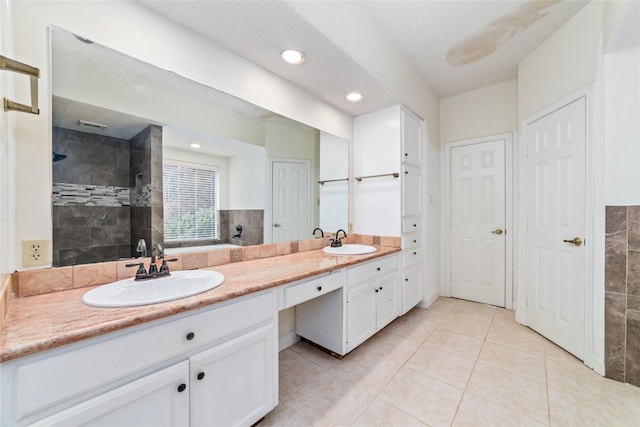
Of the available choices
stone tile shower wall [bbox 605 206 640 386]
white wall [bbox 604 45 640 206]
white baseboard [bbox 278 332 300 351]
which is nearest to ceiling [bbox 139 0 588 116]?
white wall [bbox 604 45 640 206]

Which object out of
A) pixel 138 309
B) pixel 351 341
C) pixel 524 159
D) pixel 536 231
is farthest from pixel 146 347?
pixel 524 159

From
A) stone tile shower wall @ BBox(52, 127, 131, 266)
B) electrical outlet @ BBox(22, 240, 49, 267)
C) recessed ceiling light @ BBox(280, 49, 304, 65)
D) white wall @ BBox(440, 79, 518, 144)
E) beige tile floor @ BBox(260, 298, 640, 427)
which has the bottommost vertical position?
beige tile floor @ BBox(260, 298, 640, 427)

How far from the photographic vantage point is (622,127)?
5.78 feet

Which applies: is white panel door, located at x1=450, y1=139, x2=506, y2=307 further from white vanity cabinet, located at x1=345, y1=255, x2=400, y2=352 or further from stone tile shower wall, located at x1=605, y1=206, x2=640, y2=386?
white vanity cabinet, located at x1=345, y1=255, x2=400, y2=352

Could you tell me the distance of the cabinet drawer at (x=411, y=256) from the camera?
8.60 feet

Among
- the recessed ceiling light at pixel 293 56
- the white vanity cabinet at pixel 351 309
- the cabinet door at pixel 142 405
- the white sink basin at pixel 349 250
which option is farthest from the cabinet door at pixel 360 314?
the recessed ceiling light at pixel 293 56

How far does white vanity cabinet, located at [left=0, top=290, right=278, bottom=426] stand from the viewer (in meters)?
0.74

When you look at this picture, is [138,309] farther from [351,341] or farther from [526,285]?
[526,285]

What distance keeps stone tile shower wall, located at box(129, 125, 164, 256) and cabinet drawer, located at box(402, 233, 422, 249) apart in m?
2.13

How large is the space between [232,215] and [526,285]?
2926mm

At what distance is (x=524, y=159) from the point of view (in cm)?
260

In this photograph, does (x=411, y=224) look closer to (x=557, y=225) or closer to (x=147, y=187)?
(x=557, y=225)

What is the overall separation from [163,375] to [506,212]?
356 centimetres

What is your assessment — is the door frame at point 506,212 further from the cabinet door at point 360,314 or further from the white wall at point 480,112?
the cabinet door at point 360,314
